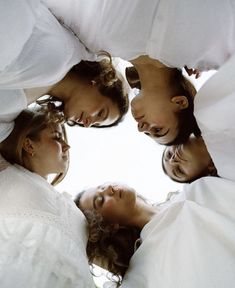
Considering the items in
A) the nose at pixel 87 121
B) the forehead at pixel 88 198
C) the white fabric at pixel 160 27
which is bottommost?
the forehead at pixel 88 198

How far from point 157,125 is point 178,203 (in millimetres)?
227

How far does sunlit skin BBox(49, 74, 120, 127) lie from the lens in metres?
1.15

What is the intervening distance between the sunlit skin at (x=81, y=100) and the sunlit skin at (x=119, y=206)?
24 cm

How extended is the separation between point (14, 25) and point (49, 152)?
0.52 metres

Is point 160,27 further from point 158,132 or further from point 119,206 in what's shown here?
point 119,206

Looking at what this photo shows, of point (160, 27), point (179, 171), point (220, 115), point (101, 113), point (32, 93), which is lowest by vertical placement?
point (179, 171)

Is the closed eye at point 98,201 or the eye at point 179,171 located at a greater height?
the eye at point 179,171

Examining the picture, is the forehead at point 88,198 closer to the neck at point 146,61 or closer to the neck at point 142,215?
the neck at point 142,215

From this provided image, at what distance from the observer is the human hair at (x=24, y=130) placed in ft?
3.77

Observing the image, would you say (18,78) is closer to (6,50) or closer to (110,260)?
(6,50)

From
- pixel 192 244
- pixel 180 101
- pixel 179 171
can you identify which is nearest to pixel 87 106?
pixel 180 101

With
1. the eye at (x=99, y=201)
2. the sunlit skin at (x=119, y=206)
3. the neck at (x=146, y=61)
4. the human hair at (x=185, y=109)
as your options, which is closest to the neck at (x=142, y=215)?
the sunlit skin at (x=119, y=206)

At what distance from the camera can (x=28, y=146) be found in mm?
1149

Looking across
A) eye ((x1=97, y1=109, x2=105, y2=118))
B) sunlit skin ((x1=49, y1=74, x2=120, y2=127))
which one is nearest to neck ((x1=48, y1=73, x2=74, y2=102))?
sunlit skin ((x1=49, y1=74, x2=120, y2=127))
